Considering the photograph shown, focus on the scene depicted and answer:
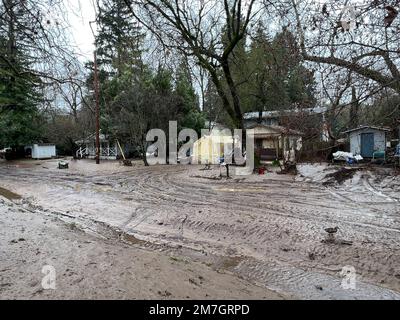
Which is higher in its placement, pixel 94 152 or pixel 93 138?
pixel 93 138

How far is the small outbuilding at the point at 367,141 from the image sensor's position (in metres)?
23.5

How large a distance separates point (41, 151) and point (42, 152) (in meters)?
0.19

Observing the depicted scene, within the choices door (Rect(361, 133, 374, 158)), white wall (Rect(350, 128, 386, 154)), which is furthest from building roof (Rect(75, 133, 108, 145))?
door (Rect(361, 133, 374, 158))

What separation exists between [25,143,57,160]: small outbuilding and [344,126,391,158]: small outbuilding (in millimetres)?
35213

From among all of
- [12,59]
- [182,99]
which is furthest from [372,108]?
[182,99]

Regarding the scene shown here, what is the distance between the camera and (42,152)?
43031 millimetres

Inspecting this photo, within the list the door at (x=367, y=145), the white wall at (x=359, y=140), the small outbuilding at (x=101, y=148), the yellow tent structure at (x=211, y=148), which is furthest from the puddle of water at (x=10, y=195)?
the small outbuilding at (x=101, y=148)

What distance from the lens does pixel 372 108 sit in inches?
204

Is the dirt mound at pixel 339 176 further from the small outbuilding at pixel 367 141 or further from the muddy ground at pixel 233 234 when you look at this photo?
the small outbuilding at pixel 367 141

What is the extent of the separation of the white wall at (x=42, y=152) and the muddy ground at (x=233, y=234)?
2839 cm

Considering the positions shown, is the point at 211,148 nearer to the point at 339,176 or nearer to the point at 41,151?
the point at 339,176

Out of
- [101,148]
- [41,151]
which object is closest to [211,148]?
[101,148]

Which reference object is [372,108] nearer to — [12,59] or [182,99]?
[12,59]
